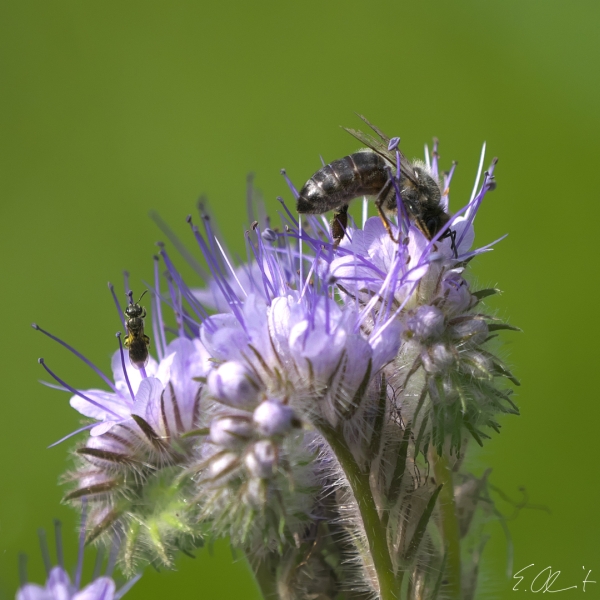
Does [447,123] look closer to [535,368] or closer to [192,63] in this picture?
[535,368]

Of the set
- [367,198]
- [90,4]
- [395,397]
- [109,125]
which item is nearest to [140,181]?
[109,125]

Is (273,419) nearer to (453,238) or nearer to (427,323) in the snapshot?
(427,323)

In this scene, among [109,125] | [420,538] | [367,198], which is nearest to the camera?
[420,538]

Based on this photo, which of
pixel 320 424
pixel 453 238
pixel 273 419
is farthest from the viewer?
pixel 453 238

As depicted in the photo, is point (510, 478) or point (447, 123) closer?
point (510, 478)
